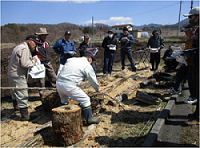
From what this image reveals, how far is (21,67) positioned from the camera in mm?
4105

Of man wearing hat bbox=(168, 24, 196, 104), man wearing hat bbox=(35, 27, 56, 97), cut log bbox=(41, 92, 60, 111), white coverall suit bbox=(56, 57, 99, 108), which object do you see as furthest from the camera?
man wearing hat bbox=(35, 27, 56, 97)

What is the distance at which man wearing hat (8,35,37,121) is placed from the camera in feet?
13.1

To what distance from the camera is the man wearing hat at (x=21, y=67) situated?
399cm

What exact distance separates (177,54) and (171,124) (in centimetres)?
155

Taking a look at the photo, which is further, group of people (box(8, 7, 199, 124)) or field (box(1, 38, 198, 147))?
group of people (box(8, 7, 199, 124))

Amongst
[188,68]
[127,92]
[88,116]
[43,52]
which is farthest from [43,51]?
[188,68]

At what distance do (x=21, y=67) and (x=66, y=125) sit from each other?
186 cm

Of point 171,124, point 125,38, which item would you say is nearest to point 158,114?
point 171,124

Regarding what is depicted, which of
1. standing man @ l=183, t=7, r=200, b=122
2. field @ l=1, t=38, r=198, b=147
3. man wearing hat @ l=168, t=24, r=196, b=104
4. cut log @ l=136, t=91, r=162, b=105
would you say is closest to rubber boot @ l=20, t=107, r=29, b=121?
field @ l=1, t=38, r=198, b=147

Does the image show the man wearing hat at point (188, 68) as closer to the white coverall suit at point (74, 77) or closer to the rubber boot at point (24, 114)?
the white coverall suit at point (74, 77)

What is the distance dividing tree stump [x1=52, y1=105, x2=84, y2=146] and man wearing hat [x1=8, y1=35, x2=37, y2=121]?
1440 millimetres

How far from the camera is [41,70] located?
14.2 ft

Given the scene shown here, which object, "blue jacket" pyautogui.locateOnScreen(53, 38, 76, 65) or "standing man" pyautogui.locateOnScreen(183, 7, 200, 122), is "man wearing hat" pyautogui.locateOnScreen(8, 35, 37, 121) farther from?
"standing man" pyautogui.locateOnScreen(183, 7, 200, 122)

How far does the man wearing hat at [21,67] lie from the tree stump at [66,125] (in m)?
1.44
